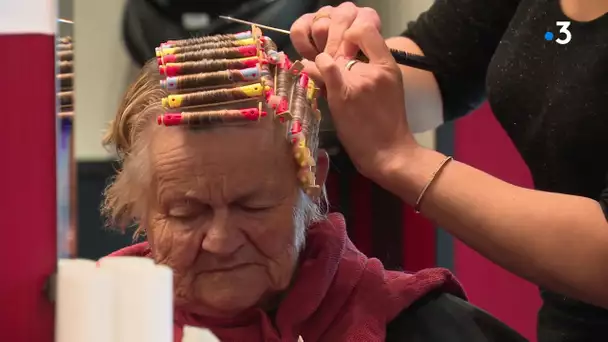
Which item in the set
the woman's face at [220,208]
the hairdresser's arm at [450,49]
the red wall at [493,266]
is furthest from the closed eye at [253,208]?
the red wall at [493,266]

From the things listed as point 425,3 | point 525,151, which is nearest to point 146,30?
point 425,3

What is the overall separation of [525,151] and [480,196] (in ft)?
0.84

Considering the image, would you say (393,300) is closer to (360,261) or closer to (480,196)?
(360,261)

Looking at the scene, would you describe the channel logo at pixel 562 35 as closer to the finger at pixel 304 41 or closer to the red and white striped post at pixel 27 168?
the finger at pixel 304 41

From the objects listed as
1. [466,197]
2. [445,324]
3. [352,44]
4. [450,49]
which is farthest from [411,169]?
[450,49]

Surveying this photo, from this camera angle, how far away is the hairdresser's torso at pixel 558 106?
1.01m

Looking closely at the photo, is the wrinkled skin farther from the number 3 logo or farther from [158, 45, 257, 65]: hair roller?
the number 3 logo

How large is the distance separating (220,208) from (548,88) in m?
0.48

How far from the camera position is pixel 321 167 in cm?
115

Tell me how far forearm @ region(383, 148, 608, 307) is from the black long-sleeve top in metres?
0.15

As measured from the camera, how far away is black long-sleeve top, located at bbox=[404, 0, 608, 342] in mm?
1017

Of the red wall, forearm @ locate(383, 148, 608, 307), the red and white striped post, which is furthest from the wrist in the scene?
the red wall

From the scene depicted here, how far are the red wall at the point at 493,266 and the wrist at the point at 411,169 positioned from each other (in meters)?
1.01

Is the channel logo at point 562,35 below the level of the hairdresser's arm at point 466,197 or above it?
above
